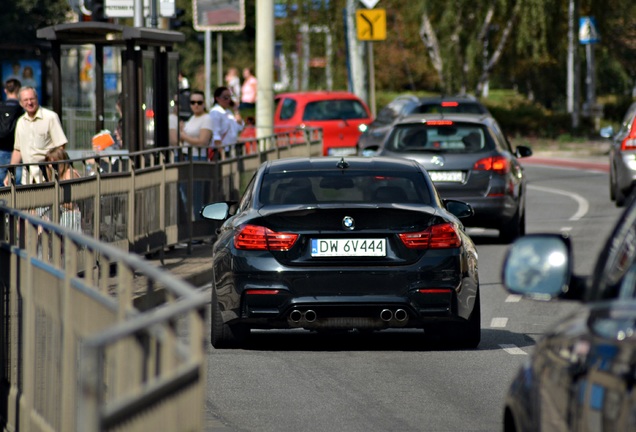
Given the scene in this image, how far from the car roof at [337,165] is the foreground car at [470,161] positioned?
689 cm

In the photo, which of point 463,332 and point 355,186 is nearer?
point 463,332

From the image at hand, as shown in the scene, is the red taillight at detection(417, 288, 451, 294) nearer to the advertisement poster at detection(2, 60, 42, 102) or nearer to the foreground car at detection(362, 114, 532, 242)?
the foreground car at detection(362, 114, 532, 242)

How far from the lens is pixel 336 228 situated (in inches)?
401

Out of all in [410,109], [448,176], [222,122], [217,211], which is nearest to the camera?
[217,211]

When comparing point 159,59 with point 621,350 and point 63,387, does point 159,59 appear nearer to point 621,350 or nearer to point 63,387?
point 63,387

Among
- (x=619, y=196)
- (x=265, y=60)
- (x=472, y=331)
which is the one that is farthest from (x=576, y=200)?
(x=472, y=331)

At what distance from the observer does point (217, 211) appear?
1146cm

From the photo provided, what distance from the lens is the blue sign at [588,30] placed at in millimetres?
45344

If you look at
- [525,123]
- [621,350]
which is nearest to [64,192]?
[621,350]

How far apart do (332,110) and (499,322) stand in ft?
74.1

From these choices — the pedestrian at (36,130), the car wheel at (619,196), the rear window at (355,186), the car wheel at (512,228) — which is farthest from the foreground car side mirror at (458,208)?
the car wheel at (619,196)

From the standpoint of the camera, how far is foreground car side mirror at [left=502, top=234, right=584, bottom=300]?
464 centimetres

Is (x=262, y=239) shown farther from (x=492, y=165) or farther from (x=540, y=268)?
(x=492, y=165)

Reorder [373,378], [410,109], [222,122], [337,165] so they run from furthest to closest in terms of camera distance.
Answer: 1. [410,109]
2. [222,122]
3. [337,165]
4. [373,378]
